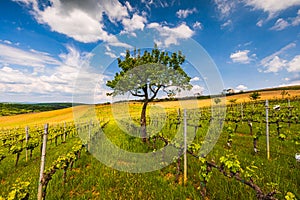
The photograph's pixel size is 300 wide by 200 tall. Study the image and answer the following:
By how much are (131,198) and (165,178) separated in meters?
1.50

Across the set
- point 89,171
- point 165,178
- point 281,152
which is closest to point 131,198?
point 165,178

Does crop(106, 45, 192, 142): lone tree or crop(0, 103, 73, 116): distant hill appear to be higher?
crop(106, 45, 192, 142): lone tree

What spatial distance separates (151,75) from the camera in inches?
414

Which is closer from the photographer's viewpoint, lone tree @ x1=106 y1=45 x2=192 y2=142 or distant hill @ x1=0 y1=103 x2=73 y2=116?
lone tree @ x1=106 y1=45 x2=192 y2=142

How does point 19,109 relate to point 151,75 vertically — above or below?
below

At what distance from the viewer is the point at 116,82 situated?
37.6 ft

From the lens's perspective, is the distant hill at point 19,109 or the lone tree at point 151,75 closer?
the lone tree at point 151,75

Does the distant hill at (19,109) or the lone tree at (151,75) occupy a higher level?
the lone tree at (151,75)

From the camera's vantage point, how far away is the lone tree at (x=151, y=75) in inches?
423

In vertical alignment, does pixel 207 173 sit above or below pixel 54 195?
above

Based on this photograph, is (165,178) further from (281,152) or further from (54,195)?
(281,152)

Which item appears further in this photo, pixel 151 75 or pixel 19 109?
pixel 19 109

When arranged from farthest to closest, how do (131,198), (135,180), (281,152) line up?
(281,152)
(135,180)
(131,198)

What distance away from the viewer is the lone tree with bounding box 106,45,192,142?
35.2ft
